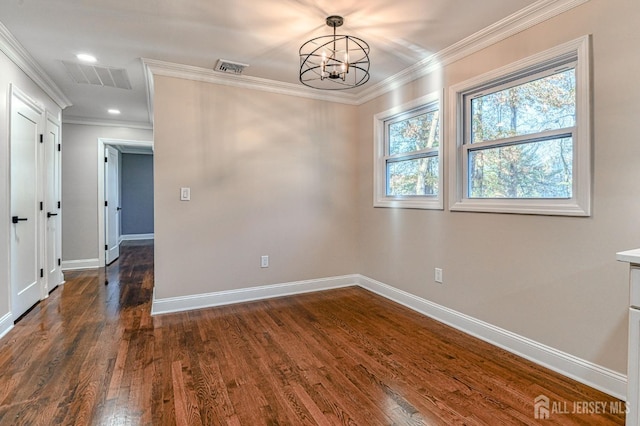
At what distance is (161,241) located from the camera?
10.8 ft

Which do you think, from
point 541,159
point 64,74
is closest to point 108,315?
point 64,74

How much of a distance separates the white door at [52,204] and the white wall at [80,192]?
1.07m

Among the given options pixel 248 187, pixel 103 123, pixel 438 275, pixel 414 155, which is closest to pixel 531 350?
pixel 438 275

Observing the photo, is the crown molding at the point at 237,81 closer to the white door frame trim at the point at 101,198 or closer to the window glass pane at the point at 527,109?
the window glass pane at the point at 527,109

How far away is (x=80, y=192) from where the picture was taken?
215 inches

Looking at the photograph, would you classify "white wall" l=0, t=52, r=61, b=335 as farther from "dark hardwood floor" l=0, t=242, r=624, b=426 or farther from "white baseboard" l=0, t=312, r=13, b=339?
"dark hardwood floor" l=0, t=242, r=624, b=426

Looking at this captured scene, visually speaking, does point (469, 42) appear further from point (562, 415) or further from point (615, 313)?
point (562, 415)

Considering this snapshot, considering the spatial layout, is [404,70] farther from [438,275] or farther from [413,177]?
[438,275]

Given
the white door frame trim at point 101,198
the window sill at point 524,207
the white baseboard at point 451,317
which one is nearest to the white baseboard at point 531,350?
the white baseboard at point 451,317

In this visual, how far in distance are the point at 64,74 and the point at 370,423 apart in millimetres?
4331

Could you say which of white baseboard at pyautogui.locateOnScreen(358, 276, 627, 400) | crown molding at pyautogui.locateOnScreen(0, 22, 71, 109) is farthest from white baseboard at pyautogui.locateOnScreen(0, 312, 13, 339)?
white baseboard at pyautogui.locateOnScreen(358, 276, 627, 400)

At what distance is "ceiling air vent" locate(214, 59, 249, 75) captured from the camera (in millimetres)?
3177

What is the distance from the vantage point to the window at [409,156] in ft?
10.7

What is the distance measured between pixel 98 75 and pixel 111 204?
10.5ft
